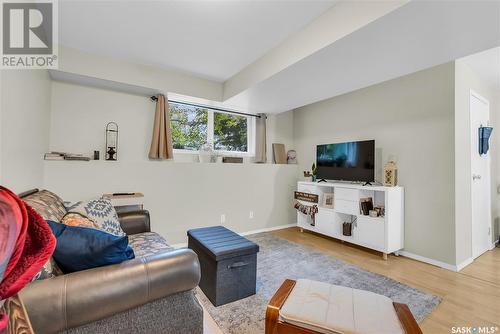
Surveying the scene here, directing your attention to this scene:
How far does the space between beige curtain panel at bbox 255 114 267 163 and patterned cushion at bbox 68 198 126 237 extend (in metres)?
2.63

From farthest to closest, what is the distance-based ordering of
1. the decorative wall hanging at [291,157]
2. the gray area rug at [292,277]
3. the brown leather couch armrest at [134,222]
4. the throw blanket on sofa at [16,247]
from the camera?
1. the decorative wall hanging at [291,157]
2. the brown leather couch armrest at [134,222]
3. the gray area rug at [292,277]
4. the throw blanket on sofa at [16,247]

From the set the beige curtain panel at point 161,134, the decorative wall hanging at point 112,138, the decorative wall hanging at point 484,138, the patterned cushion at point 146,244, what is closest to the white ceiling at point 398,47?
the beige curtain panel at point 161,134

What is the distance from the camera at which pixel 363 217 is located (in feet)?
10.0

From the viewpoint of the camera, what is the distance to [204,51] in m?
2.57

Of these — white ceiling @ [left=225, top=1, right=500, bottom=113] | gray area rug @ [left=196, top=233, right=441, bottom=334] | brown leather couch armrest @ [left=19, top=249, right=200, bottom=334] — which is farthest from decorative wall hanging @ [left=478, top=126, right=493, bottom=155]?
brown leather couch armrest @ [left=19, top=249, right=200, bottom=334]

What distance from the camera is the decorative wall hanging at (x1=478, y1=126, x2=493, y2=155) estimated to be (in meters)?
2.89

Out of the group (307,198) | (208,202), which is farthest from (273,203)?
(208,202)

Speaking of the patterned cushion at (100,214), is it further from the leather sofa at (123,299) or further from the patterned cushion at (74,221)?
the leather sofa at (123,299)

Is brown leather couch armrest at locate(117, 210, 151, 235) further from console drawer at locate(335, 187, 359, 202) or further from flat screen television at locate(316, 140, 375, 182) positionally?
flat screen television at locate(316, 140, 375, 182)

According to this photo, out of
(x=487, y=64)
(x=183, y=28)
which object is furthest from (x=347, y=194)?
(x=183, y=28)

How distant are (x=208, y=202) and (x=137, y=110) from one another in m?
1.66

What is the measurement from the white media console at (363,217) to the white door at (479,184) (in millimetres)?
862

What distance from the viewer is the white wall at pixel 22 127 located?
1320mm

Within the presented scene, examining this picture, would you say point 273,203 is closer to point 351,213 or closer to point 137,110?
point 351,213
